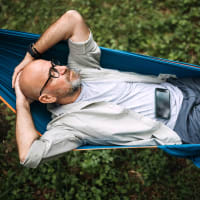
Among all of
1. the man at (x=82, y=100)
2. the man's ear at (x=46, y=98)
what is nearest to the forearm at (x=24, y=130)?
the man at (x=82, y=100)

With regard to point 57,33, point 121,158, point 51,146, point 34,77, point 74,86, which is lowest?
point 121,158

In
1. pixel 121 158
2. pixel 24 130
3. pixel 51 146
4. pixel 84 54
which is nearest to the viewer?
pixel 51 146

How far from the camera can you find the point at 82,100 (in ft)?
5.95

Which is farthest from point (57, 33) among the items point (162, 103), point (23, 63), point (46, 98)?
point (162, 103)

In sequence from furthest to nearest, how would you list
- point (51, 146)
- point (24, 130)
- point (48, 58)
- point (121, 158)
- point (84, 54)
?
point (121, 158) < point (48, 58) < point (84, 54) < point (24, 130) < point (51, 146)

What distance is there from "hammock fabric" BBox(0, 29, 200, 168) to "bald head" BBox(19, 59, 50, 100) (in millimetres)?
210

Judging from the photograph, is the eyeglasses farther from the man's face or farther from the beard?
the beard

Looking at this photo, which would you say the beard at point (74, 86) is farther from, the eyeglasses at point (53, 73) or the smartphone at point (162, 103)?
the smartphone at point (162, 103)

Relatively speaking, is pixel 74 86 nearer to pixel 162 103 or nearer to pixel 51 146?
pixel 51 146

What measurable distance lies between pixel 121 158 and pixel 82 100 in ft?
3.07

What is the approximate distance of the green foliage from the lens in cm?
215

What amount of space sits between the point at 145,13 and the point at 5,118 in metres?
2.57

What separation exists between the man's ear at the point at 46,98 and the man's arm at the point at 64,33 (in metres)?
0.33

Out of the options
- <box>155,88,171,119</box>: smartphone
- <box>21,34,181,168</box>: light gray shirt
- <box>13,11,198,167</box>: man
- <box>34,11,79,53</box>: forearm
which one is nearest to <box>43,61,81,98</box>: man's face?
<box>13,11,198,167</box>: man
